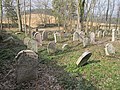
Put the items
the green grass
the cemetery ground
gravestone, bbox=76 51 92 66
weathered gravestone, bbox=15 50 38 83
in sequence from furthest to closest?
gravestone, bbox=76 51 92 66, the green grass, weathered gravestone, bbox=15 50 38 83, the cemetery ground

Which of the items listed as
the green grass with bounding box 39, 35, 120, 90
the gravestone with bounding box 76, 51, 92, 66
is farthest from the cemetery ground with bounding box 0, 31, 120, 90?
the gravestone with bounding box 76, 51, 92, 66

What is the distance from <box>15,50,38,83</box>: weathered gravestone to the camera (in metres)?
7.41

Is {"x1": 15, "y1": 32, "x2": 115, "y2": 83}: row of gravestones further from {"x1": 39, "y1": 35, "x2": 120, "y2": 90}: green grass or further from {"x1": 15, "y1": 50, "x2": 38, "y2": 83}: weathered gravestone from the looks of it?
{"x1": 39, "y1": 35, "x2": 120, "y2": 90}: green grass

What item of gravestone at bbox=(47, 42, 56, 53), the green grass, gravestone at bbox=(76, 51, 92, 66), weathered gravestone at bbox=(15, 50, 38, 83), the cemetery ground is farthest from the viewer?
gravestone at bbox=(47, 42, 56, 53)

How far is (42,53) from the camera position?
13.2 m

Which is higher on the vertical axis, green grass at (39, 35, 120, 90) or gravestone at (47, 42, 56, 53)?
gravestone at (47, 42, 56, 53)

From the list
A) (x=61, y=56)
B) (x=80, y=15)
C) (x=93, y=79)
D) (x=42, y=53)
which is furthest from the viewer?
(x=80, y=15)

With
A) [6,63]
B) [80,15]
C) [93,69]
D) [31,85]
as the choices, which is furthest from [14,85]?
[80,15]

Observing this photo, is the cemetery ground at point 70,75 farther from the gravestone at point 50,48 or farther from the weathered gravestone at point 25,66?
the gravestone at point 50,48

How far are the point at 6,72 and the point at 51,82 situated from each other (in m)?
1.69

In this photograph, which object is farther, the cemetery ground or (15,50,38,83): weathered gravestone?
(15,50,38,83): weathered gravestone

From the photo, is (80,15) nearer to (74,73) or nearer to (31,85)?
(74,73)

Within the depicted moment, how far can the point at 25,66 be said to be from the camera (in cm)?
757

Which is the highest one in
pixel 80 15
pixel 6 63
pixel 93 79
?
pixel 80 15
